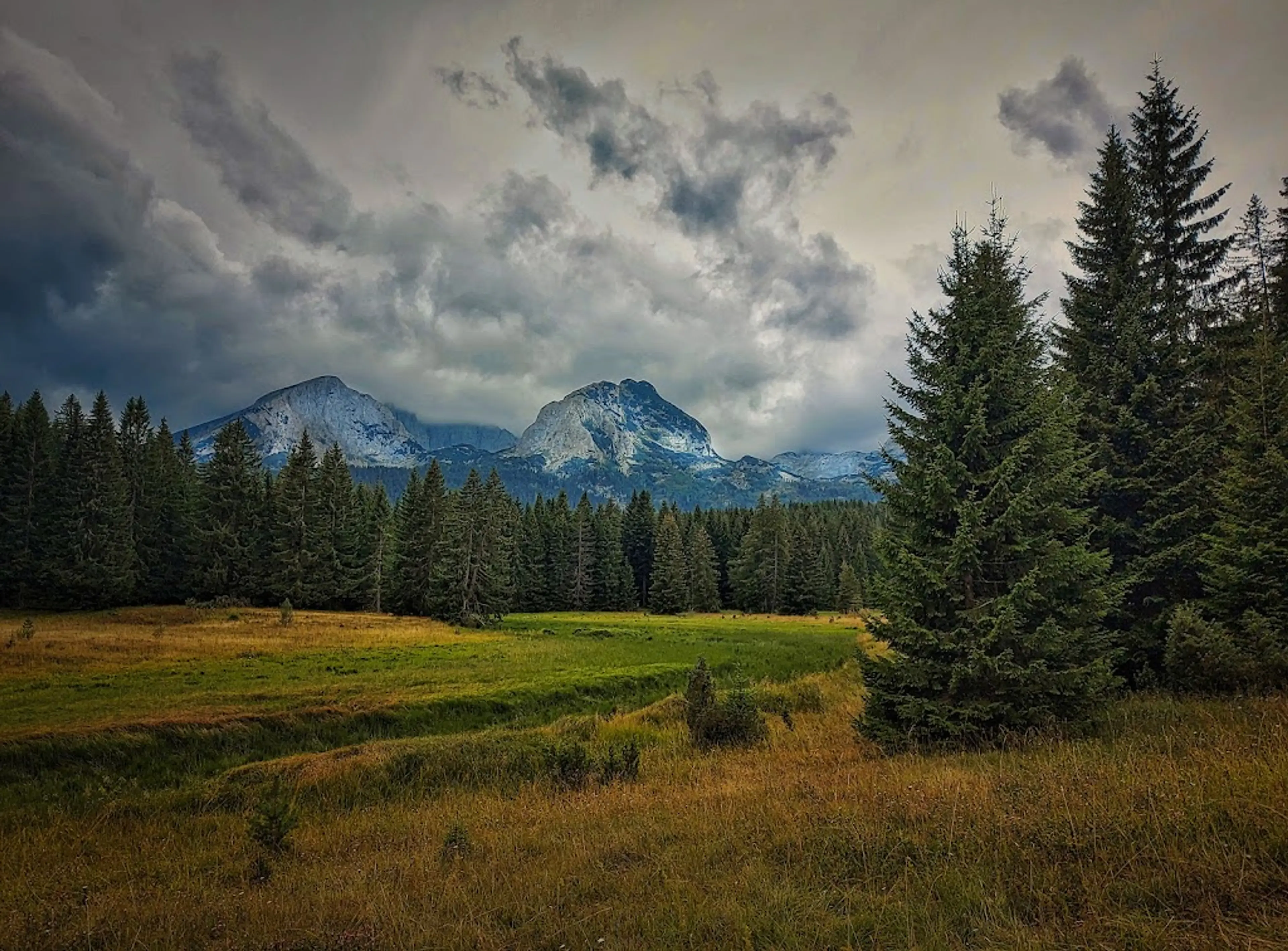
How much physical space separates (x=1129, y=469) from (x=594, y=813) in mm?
17186

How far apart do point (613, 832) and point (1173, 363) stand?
19826 millimetres

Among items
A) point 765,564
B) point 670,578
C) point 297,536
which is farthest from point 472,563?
point 765,564

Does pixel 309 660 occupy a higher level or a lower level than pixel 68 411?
lower

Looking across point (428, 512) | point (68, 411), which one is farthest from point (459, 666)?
point (68, 411)

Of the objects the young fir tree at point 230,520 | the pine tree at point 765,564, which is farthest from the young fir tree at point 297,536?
the pine tree at point 765,564

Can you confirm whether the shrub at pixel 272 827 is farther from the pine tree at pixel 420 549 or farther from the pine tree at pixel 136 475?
the pine tree at pixel 136 475

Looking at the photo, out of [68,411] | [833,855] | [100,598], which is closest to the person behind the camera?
[833,855]

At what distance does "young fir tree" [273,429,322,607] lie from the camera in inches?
2437

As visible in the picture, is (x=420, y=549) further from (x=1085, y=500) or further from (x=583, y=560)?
(x=1085, y=500)

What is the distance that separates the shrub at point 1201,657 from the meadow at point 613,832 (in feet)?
A: 2.98

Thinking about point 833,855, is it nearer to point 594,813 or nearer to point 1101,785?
point 1101,785

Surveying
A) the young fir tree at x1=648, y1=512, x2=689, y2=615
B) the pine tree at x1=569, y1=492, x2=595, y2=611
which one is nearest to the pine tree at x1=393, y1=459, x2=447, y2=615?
the pine tree at x1=569, y1=492, x2=595, y2=611

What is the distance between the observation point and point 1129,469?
17.2m

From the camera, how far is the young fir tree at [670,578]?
8206 cm
